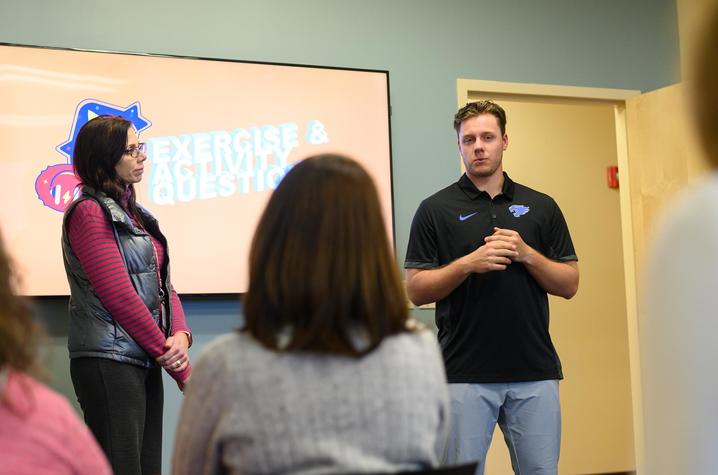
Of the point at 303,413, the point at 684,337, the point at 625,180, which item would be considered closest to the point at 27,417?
the point at 303,413

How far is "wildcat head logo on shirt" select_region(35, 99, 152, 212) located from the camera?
337 cm

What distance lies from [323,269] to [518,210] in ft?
5.74

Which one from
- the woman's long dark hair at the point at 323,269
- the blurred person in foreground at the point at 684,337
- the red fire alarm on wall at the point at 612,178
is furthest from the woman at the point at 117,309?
the red fire alarm on wall at the point at 612,178

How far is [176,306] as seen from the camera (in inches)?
110

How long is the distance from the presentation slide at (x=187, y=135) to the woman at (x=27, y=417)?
2172mm

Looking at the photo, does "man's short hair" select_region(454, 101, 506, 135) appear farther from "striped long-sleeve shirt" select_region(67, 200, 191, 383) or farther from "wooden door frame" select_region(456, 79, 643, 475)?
"striped long-sleeve shirt" select_region(67, 200, 191, 383)

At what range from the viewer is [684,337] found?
80cm

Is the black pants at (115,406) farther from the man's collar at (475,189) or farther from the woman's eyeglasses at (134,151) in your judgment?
the man's collar at (475,189)

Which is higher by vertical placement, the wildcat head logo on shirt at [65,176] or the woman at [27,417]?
the wildcat head logo on shirt at [65,176]

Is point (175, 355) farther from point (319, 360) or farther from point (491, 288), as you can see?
point (319, 360)

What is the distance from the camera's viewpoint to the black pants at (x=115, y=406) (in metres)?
2.36

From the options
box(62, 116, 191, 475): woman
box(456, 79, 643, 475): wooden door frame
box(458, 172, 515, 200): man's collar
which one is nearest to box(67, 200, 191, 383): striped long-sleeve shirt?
box(62, 116, 191, 475): woman

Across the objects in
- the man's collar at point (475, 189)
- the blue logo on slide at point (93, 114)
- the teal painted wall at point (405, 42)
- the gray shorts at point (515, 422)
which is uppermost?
the teal painted wall at point (405, 42)

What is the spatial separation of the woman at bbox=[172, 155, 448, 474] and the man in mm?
1426
